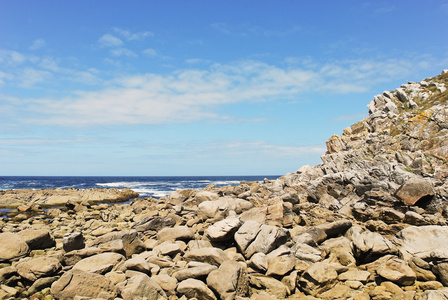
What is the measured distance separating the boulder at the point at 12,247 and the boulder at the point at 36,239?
34.1 inches

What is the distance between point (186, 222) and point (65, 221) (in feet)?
40.5

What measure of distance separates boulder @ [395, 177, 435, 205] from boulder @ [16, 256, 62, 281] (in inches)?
703

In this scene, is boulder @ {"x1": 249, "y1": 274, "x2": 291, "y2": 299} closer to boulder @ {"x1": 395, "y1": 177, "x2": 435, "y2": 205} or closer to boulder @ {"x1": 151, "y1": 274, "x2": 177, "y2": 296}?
boulder @ {"x1": 151, "y1": 274, "x2": 177, "y2": 296}

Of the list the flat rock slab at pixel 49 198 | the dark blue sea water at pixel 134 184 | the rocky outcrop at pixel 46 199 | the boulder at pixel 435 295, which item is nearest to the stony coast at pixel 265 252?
the boulder at pixel 435 295

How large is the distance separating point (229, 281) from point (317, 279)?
2957 mm

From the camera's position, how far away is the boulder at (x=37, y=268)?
31.4ft

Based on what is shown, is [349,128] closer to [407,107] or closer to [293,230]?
[407,107]

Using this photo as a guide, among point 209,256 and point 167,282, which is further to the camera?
point 209,256

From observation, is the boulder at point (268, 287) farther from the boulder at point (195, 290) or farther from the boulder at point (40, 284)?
the boulder at point (40, 284)

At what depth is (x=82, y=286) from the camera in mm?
8477

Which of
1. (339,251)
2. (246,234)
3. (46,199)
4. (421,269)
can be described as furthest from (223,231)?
(46,199)

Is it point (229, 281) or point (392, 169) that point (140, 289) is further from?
point (392, 169)

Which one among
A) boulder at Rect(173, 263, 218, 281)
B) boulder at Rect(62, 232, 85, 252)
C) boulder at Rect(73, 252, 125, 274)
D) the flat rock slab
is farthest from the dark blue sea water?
boulder at Rect(173, 263, 218, 281)

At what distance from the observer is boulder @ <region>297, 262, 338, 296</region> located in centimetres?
890
